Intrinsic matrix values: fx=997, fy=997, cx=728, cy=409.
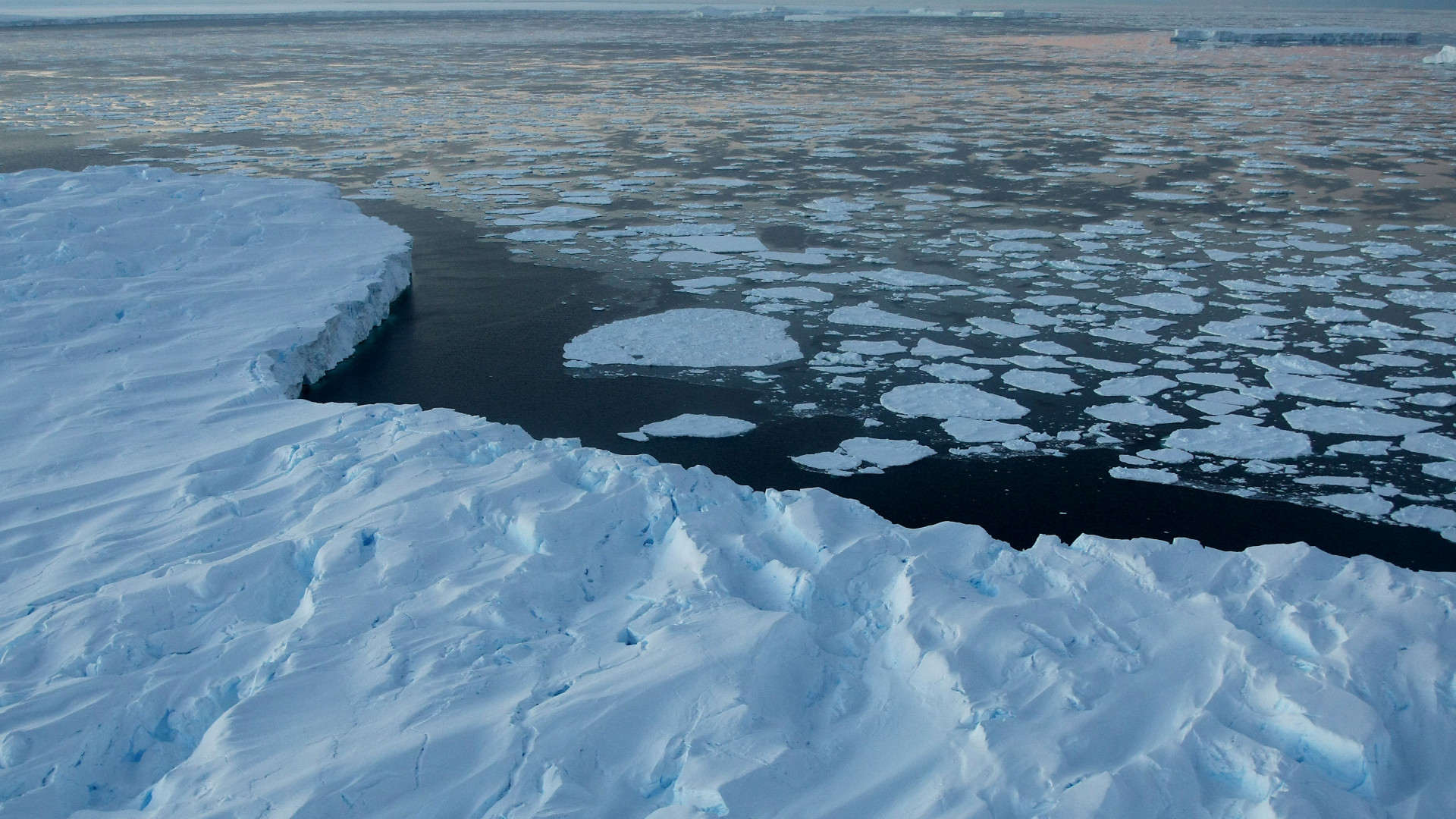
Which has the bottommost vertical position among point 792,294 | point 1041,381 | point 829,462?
point 829,462

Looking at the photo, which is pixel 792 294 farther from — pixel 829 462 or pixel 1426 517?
pixel 1426 517

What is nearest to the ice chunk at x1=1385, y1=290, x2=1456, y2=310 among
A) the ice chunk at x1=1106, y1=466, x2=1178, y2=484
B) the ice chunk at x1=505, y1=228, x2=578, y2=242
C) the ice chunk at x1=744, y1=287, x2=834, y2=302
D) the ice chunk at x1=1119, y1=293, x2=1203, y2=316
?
the ice chunk at x1=1119, y1=293, x2=1203, y2=316

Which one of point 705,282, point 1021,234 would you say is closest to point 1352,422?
point 1021,234

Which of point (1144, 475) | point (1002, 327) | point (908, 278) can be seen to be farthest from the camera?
point (908, 278)

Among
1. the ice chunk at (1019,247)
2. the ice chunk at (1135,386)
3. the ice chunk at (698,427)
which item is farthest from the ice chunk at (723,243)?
the ice chunk at (1135,386)

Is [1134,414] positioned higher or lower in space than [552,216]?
lower

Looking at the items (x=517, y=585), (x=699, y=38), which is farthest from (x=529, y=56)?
(x=517, y=585)

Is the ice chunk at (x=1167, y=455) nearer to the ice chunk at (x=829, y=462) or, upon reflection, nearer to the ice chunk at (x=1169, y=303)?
the ice chunk at (x=829, y=462)

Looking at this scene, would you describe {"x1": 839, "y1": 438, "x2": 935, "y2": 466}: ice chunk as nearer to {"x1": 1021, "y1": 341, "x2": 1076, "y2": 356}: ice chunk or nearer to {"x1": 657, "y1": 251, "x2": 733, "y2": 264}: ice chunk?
{"x1": 1021, "y1": 341, "x2": 1076, "y2": 356}: ice chunk
